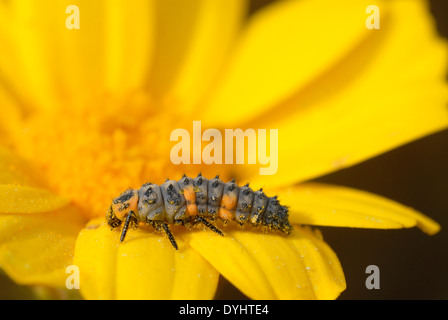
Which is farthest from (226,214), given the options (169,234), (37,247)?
(37,247)

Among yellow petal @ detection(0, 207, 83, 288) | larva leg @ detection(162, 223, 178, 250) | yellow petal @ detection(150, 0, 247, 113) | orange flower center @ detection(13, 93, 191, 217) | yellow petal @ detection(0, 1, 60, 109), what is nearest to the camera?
yellow petal @ detection(0, 207, 83, 288)

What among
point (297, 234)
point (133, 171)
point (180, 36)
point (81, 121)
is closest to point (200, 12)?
point (180, 36)

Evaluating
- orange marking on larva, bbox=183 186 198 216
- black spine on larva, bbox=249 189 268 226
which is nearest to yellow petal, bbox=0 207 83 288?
orange marking on larva, bbox=183 186 198 216

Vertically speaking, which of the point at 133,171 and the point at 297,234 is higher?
the point at 133,171

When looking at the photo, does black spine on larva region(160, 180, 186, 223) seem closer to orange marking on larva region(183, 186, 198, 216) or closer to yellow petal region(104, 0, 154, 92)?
orange marking on larva region(183, 186, 198, 216)

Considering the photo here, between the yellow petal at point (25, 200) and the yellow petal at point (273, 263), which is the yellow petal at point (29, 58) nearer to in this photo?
the yellow petal at point (25, 200)
